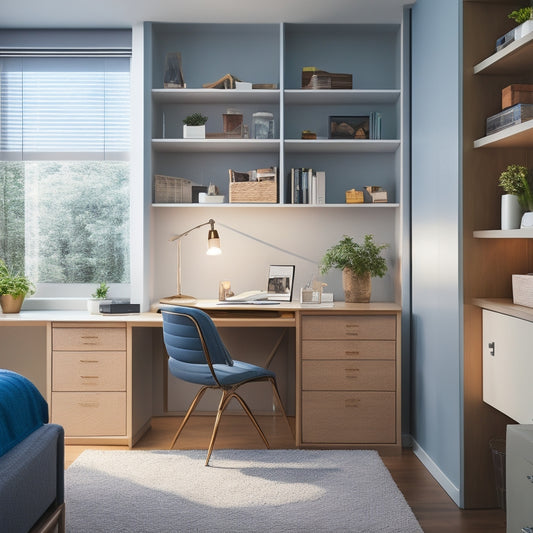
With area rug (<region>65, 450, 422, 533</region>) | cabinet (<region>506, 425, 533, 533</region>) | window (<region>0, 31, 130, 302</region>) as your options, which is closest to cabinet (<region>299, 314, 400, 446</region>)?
area rug (<region>65, 450, 422, 533</region>)

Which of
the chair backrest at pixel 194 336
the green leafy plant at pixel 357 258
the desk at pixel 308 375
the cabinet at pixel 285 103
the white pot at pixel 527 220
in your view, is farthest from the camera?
the cabinet at pixel 285 103

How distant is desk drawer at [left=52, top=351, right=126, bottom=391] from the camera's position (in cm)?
369

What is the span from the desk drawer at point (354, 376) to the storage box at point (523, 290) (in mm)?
1187

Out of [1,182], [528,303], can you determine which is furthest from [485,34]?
[1,182]

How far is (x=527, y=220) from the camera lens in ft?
8.16

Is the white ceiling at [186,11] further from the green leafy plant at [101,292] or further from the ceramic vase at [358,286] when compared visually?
the green leafy plant at [101,292]

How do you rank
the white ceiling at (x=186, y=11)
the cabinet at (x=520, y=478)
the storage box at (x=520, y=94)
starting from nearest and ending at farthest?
the cabinet at (x=520, y=478) < the storage box at (x=520, y=94) < the white ceiling at (x=186, y=11)

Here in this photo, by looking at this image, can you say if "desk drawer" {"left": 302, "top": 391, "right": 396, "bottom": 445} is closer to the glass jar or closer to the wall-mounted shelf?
the wall-mounted shelf

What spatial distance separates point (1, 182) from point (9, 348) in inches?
44.4

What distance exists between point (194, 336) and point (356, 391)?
40.1 inches

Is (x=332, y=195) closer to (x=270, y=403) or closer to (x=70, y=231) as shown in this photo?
(x=270, y=403)

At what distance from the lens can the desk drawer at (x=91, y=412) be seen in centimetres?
369

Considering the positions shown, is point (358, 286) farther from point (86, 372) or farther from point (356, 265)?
point (86, 372)

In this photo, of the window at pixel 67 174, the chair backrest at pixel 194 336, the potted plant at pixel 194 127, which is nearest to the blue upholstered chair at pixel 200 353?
the chair backrest at pixel 194 336
